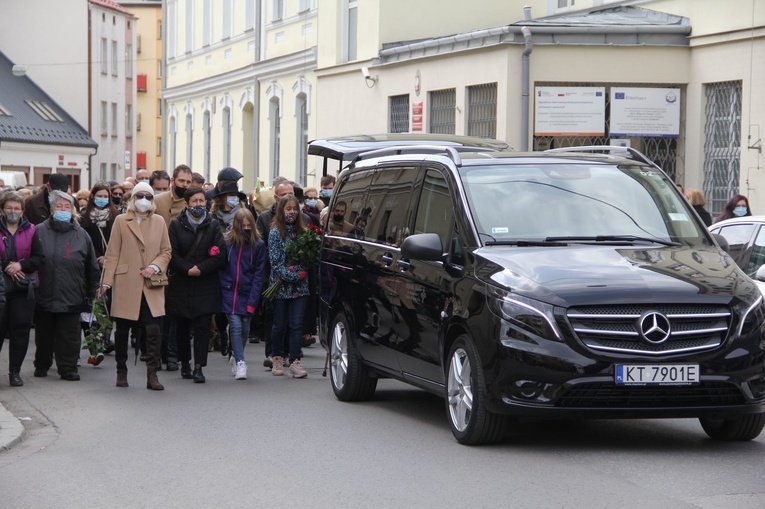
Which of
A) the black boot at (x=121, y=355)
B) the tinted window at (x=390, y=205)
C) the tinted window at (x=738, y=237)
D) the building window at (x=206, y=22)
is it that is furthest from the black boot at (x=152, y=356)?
the building window at (x=206, y=22)

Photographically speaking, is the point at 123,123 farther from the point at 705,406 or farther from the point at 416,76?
the point at 705,406

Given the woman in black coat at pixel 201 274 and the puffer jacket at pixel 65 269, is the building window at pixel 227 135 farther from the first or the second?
the woman in black coat at pixel 201 274

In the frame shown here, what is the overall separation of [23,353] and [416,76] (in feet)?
51.9

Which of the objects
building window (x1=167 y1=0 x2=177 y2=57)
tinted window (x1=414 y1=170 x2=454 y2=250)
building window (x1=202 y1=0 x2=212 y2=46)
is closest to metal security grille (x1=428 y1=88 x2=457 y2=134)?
tinted window (x1=414 y1=170 x2=454 y2=250)

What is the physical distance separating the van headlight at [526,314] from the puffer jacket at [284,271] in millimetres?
5141

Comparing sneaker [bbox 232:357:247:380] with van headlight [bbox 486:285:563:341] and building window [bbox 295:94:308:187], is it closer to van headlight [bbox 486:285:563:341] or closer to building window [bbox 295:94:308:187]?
van headlight [bbox 486:285:563:341]

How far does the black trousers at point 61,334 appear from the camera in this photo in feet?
46.1

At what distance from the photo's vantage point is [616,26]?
23.9 m

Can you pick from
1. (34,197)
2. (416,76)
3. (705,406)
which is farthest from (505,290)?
(416,76)

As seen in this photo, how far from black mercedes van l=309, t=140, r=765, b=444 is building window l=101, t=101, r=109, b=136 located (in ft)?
212

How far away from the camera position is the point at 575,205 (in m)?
10.0

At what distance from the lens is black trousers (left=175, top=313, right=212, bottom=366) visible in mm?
13742

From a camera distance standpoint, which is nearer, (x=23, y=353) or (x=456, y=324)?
(x=456, y=324)

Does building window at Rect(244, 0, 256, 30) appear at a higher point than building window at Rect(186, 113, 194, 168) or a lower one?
higher
